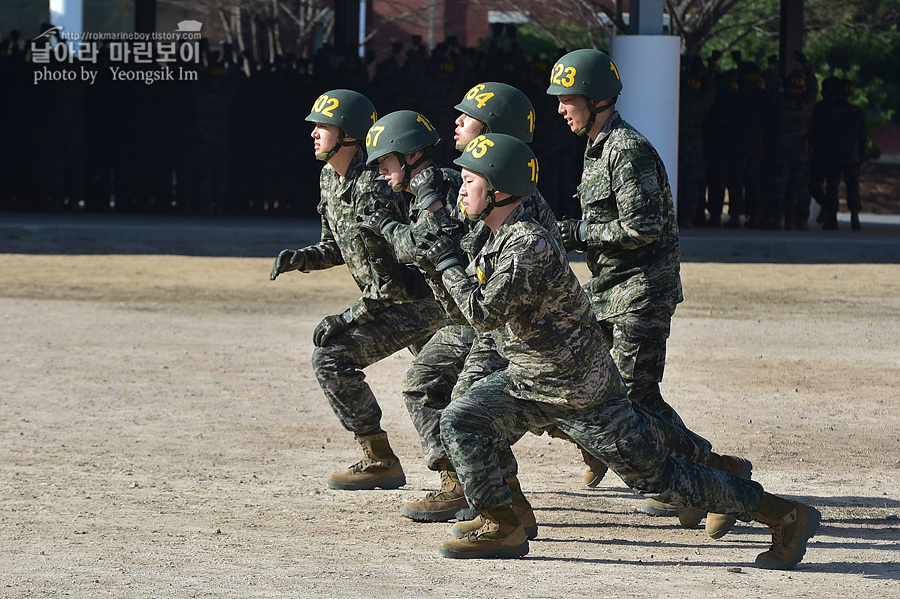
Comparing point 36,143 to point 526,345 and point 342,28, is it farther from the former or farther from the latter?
point 526,345

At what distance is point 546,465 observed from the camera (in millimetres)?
6828

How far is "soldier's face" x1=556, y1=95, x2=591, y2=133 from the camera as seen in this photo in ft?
18.7

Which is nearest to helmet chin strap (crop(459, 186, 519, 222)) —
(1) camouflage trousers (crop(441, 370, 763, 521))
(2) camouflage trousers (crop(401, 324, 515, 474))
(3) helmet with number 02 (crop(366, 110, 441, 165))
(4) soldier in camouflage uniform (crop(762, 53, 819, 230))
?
(1) camouflage trousers (crop(441, 370, 763, 521))

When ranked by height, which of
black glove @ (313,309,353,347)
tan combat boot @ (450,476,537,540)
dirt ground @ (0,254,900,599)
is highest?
black glove @ (313,309,353,347)

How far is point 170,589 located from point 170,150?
14.4 meters

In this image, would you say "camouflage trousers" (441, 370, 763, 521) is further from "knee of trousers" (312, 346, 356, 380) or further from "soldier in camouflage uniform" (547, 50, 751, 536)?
"knee of trousers" (312, 346, 356, 380)

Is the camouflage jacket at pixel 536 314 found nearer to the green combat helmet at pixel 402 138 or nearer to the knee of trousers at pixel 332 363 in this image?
the green combat helmet at pixel 402 138

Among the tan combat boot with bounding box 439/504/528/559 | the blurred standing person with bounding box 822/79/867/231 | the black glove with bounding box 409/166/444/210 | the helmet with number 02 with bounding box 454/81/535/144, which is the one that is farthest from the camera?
the blurred standing person with bounding box 822/79/867/231

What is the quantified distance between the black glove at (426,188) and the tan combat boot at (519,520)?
1080 mm

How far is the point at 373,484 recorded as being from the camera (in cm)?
629

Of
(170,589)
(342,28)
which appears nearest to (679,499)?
(170,589)

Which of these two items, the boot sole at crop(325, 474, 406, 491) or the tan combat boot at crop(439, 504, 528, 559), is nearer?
the tan combat boot at crop(439, 504, 528, 559)

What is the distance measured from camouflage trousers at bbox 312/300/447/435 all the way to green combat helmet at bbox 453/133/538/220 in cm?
127

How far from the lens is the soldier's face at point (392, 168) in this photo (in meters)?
5.62
